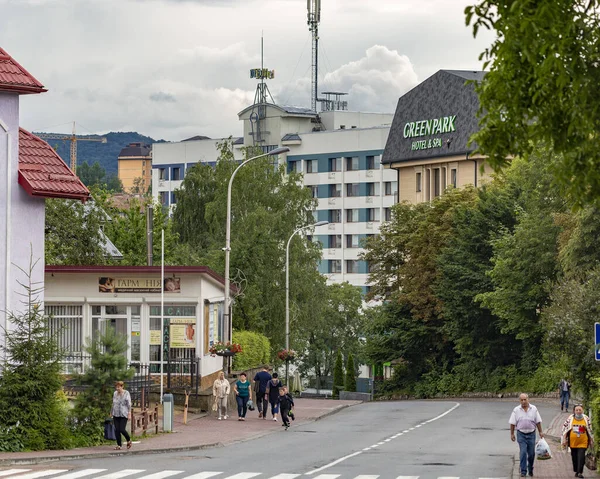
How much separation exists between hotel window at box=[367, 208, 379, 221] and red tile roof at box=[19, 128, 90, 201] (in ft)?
339

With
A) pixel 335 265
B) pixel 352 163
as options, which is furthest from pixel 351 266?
pixel 352 163

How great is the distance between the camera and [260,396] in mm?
39406

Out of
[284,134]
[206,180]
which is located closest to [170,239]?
[206,180]

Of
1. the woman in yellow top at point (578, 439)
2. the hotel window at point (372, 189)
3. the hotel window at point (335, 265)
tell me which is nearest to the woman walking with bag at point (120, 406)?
the woman in yellow top at point (578, 439)

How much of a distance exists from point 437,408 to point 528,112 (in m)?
39.1

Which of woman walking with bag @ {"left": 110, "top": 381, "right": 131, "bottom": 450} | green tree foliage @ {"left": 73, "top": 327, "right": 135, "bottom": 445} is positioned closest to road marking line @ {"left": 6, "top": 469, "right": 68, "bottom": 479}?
woman walking with bag @ {"left": 110, "top": 381, "right": 131, "bottom": 450}

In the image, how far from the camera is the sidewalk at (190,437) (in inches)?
997

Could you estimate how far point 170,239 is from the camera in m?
69.4

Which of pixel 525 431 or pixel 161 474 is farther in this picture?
pixel 525 431

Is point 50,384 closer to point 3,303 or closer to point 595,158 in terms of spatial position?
point 3,303

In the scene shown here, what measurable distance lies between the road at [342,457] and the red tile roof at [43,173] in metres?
7.09

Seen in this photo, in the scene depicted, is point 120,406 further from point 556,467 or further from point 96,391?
point 556,467

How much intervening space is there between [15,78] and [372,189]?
105357 mm

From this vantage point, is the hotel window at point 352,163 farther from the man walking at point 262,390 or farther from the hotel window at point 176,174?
the man walking at point 262,390
